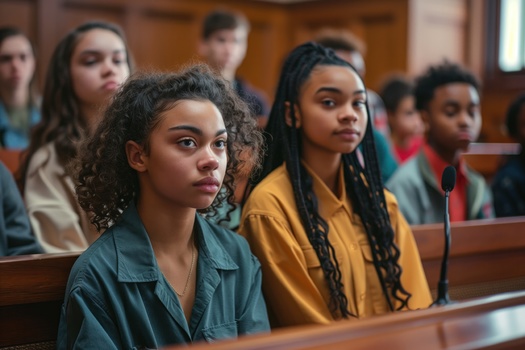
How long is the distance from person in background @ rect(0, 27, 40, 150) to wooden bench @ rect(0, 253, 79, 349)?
222 centimetres

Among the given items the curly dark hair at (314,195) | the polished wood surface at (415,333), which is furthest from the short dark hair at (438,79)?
the polished wood surface at (415,333)

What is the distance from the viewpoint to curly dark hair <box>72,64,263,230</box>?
5.05 feet

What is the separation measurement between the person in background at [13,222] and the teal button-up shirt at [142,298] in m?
0.59

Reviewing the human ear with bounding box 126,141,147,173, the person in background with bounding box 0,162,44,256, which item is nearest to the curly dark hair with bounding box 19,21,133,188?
the person in background with bounding box 0,162,44,256

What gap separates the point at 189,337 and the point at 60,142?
1.14 m

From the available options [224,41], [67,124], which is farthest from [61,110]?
[224,41]

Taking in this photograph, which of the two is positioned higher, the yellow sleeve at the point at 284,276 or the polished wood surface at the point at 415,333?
the polished wood surface at the point at 415,333

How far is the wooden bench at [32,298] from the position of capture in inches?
57.1

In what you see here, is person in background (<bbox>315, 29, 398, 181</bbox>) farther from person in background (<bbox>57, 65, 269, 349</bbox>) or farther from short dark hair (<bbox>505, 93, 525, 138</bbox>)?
person in background (<bbox>57, 65, 269, 349</bbox>)

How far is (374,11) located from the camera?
6180 mm

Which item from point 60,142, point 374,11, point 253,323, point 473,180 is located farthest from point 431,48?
point 253,323

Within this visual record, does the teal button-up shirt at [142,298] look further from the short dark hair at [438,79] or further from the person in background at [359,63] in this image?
the short dark hair at [438,79]

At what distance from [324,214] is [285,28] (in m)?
4.97

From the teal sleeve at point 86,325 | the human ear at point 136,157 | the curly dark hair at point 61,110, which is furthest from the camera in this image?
the curly dark hair at point 61,110
